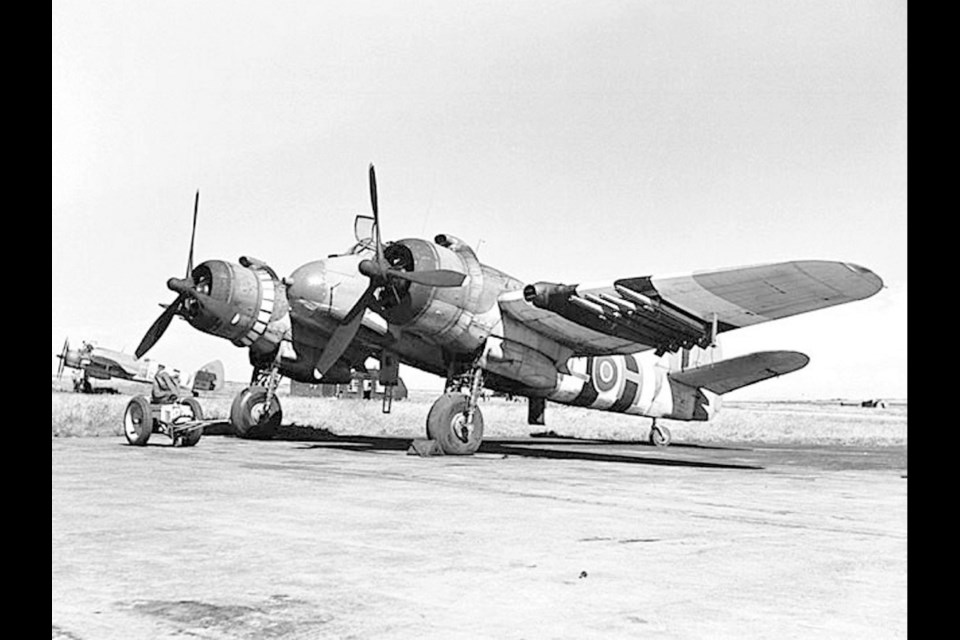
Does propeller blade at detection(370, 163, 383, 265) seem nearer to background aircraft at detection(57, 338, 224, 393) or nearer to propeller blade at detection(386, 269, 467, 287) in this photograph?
propeller blade at detection(386, 269, 467, 287)

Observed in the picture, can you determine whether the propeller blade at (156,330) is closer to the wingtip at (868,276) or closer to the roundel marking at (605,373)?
the roundel marking at (605,373)

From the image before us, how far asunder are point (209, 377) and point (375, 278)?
1102 cm

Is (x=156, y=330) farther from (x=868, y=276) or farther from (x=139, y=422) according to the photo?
(x=868, y=276)

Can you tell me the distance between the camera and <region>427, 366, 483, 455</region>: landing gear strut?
19.3 m

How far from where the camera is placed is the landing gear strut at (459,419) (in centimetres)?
1933

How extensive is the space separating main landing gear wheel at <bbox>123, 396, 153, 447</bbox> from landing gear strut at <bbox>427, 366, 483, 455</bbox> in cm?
649

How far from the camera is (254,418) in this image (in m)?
26.4

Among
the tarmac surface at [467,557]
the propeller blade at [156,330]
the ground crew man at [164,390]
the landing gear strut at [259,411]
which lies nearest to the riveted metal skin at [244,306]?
the propeller blade at [156,330]

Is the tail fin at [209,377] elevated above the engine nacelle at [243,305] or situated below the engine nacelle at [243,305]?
below

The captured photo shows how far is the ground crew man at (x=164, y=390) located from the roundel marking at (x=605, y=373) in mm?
9811
